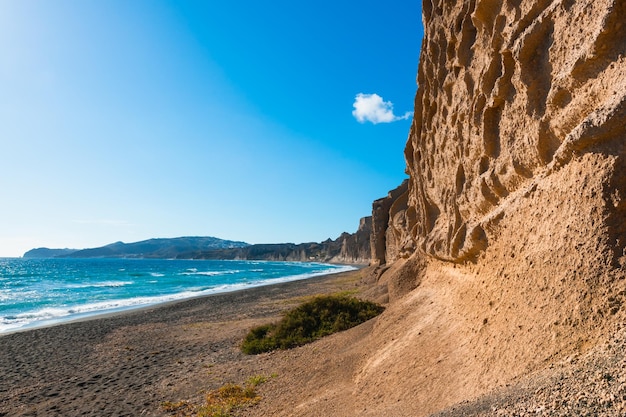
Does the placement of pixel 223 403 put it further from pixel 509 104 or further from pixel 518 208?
pixel 509 104

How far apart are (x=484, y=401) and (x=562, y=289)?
1.52m

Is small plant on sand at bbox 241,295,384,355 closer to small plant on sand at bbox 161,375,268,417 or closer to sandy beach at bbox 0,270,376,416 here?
sandy beach at bbox 0,270,376,416

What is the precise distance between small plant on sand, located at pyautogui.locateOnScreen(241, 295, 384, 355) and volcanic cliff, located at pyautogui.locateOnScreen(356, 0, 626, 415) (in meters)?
3.40

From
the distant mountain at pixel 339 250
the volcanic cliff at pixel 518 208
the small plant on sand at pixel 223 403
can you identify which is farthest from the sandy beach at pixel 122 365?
the distant mountain at pixel 339 250

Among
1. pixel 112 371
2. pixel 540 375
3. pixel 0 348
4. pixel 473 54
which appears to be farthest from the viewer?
pixel 0 348

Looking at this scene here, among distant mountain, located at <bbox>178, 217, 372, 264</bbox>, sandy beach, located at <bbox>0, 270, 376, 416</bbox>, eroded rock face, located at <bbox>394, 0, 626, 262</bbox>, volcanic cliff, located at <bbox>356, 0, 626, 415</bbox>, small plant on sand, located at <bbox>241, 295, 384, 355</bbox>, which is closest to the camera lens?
volcanic cliff, located at <bbox>356, 0, 626, 415</bbox>

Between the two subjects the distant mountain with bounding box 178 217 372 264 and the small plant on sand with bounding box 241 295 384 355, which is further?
the distant mountain with bounding box 178 217 372 264

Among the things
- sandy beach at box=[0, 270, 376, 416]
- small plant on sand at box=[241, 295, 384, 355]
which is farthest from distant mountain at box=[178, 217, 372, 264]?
small plant on sand at box=[241, 295, 384, 355]

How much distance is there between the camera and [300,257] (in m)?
180

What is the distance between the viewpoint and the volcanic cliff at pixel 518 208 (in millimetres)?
4148

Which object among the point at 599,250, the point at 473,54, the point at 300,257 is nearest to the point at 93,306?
the point at 473,54

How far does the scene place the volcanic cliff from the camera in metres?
4.15

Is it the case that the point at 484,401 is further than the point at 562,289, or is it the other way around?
the point at 562,289

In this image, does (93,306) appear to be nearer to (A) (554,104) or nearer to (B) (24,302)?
(B) (24,302)
